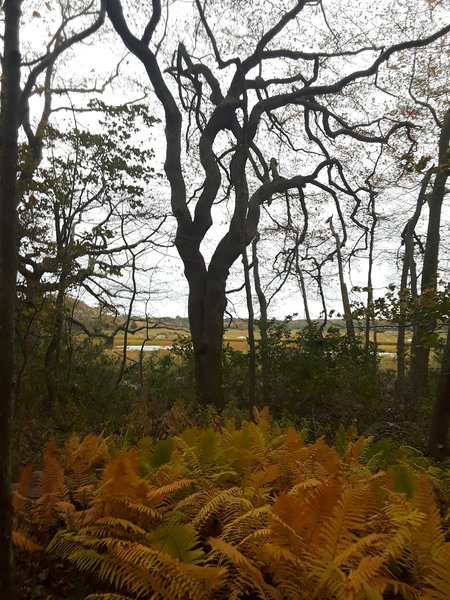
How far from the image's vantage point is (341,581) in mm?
1684

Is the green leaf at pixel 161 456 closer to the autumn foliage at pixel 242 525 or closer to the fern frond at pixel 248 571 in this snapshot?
the autumn foliage at pixel 242 525

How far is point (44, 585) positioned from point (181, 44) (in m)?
9.79

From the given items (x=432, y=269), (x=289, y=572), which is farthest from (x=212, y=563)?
(x=432, y=269)

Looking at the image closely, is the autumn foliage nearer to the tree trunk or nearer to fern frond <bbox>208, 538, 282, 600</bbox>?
fern frond <bbox>208, 538, 282, 600</bbox>

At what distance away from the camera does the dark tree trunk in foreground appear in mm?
1840

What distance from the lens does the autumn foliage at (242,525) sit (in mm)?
1785

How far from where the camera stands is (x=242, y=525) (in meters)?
2.16

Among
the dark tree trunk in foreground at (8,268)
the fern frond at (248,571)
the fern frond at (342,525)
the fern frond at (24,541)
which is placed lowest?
the fern frond at (24,541)

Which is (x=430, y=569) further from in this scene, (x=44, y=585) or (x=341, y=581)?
(x=44, y=585)

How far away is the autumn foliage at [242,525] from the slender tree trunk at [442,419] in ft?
3.57

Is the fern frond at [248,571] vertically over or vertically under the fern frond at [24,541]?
over

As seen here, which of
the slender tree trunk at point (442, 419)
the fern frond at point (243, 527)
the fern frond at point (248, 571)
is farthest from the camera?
the slender tree trunk at point (442, 419)

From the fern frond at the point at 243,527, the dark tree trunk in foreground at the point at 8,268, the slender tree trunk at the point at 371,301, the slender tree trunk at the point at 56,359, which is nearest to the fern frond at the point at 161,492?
the fern frond at the point at 243,527

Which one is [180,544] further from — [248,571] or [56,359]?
[56,359]
